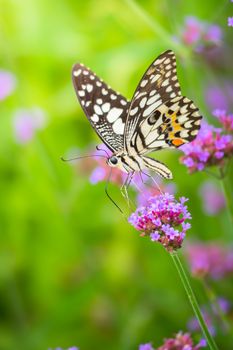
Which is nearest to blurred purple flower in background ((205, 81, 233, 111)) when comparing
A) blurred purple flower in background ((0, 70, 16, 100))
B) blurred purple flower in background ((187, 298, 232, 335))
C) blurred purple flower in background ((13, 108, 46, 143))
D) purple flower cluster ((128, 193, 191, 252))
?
blurred purple flower in background ((13, 108, 46, 143))

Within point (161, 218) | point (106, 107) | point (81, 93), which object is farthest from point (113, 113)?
point (161, 218)

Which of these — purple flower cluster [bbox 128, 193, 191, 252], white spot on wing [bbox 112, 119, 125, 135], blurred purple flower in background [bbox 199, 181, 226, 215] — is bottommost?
purple flower cluster [bbox 128, 193, 191, 252]

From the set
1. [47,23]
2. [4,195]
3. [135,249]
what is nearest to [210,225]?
[135,249]

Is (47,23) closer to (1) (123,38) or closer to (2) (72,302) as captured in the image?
(1) (123,38)

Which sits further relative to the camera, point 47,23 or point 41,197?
point 47,23

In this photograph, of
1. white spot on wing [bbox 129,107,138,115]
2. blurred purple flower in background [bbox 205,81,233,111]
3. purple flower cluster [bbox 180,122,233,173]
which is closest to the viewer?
purple flower cluster [bbox 180,122,233,173]

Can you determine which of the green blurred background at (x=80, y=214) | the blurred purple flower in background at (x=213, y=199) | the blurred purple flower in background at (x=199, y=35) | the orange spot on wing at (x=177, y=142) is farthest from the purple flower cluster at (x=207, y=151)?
the blurred purple flower in background at (x=213, y=199)

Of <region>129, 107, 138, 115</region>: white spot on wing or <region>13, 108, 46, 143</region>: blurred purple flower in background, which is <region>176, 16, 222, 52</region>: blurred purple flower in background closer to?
<region>129, 107, 138, 115</region>: white spot on wing

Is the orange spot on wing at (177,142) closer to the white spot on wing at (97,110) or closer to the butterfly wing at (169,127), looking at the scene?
the butterfly wing at (169,127)
